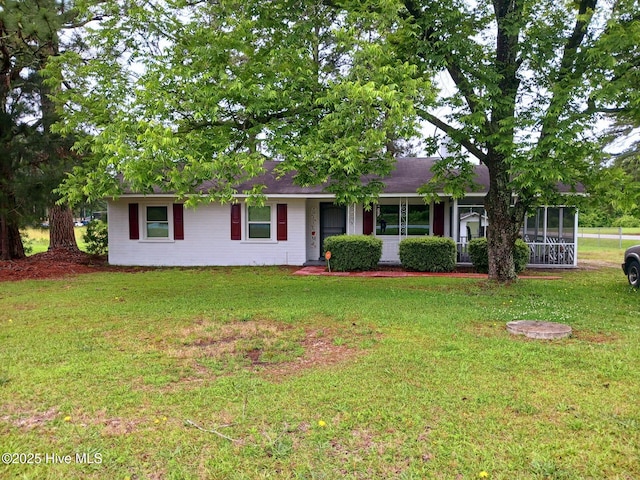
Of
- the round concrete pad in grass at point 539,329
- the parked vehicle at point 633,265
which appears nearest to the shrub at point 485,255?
the parked vehicle at point 633,265

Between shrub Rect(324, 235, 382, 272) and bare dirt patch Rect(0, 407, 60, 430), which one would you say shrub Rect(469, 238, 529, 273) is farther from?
bare dirt patch Rect(0, 407, 60, 430)

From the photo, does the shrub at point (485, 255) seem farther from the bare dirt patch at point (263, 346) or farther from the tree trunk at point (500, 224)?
the bare dirt patch at point (263, 346)

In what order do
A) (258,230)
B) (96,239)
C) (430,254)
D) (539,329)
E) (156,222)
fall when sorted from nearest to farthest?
(539,329) < (430,254) < (258,230) < (156,222) < (96,239)

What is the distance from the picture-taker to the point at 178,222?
1462 centimetres

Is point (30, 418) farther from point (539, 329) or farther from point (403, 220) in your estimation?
point (403, 220)

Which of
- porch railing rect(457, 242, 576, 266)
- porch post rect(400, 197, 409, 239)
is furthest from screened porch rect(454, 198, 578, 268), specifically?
porch post rect(400, 197, 409, 239)

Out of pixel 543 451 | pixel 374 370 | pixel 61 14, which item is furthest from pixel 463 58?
pixel 61 14

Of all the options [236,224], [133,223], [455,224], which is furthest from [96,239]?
[455,224]

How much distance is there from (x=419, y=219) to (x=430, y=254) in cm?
222

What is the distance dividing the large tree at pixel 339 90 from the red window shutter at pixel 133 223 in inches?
240

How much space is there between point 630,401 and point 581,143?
196 inches

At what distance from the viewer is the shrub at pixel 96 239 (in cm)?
1647

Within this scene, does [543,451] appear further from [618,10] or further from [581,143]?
[618,10]

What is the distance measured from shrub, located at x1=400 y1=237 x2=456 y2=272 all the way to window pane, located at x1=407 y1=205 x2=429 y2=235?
180cm
